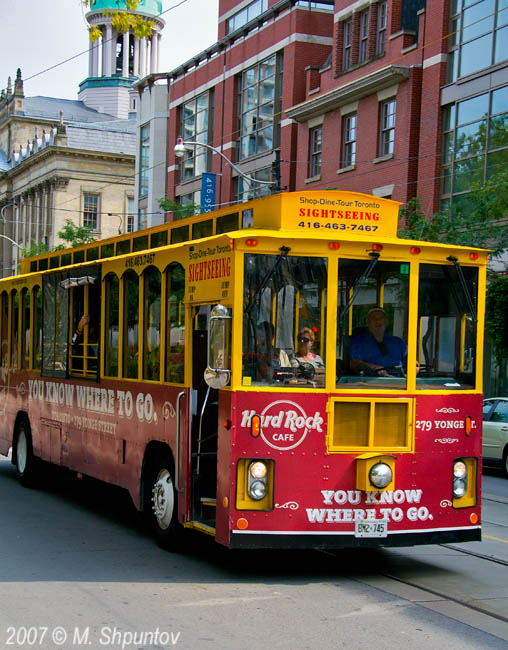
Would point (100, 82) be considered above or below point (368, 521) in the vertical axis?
above

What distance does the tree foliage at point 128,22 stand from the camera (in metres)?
9.25

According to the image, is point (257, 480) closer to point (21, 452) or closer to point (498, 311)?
point (21, 452)

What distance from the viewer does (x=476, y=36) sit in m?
26.4

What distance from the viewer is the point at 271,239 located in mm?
7664

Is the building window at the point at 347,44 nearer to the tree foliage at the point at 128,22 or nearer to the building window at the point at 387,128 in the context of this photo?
the building window at the point at 387,128

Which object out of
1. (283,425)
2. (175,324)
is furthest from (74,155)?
(283,425)

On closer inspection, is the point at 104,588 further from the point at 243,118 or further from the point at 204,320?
the point at 243,118

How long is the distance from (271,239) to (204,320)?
146 centimetres

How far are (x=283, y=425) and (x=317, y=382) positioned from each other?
1.48 ft

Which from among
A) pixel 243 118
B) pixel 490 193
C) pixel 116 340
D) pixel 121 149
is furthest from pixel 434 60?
pixel 121 149

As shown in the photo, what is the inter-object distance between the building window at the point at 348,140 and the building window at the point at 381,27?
7.58 feet

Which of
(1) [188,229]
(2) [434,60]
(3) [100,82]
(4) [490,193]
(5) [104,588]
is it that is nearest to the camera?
(5) [104,588]

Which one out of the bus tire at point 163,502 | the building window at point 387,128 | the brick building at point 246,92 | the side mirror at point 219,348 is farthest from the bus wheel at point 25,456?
the brick building at point 246,92

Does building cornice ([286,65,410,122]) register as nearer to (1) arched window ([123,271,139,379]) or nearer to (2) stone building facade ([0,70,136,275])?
(1) arched window ([123,271,139,379])
